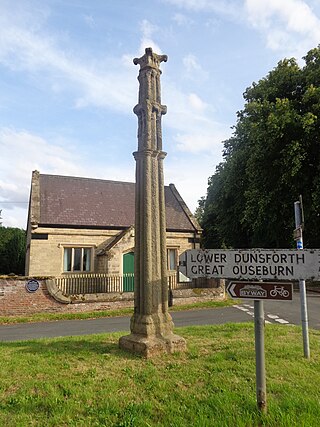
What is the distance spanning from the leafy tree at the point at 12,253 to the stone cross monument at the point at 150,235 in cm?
2678

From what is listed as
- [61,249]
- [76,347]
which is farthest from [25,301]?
[76,347]

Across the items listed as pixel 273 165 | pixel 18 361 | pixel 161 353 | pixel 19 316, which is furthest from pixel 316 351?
pixel 273 165

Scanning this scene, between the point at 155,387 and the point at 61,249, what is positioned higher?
the point at 61,249

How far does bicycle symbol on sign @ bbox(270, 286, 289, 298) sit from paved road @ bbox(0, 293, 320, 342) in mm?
7614

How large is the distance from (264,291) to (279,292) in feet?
0.55

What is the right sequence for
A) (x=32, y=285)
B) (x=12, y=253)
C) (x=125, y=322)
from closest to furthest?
1. (x=125, y=322)
2. (x=32, y=285)
3. (x=12, y=253)

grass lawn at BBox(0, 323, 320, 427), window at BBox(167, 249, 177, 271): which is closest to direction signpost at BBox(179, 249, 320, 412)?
grass lawn at BBox(0, 323, 320, 427)

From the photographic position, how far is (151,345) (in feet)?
19.0

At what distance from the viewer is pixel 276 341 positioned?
6.89 metres

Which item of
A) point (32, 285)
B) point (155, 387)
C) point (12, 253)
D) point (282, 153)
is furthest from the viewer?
point (12, 253)

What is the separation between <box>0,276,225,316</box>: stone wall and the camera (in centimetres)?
1328

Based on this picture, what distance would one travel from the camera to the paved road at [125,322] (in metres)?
10.1

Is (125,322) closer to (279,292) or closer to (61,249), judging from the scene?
(61,249)

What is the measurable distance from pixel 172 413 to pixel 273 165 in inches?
765
